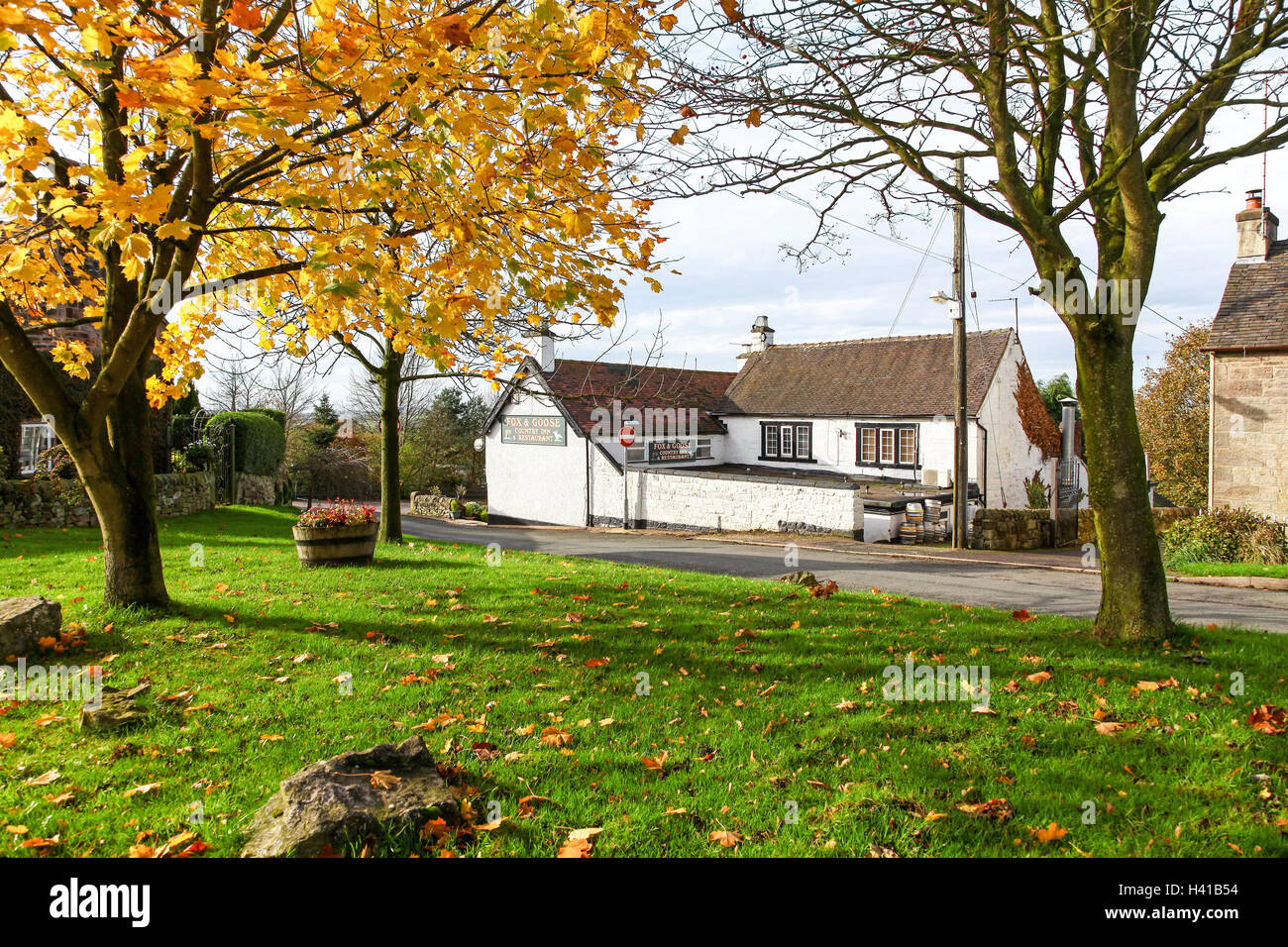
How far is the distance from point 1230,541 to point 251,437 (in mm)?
32409

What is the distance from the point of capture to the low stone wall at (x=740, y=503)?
2483 centimetres

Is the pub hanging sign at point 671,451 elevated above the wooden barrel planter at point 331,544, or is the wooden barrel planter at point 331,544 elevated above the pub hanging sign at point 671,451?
the pub hanging sign at point 671,451

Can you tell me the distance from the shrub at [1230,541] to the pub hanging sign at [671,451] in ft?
62.9

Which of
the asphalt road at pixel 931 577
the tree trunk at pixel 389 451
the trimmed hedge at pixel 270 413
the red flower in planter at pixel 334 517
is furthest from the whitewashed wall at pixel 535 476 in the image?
the red flower in planter at pixel 334 517

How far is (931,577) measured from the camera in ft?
52.0

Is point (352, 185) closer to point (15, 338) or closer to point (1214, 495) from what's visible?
point (15, 338)

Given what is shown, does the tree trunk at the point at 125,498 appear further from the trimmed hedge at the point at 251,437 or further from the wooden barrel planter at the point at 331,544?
the trimmed hedge at the point at 251,437

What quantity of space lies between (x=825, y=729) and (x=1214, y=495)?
22.3 meters

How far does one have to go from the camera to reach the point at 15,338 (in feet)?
25.3

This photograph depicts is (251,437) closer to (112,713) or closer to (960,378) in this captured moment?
(960,378)

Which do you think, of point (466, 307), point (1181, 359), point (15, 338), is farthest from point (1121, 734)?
point (1181, 359)

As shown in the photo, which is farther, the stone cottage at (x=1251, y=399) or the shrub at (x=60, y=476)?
the stone cottage at (x=1251, y=399)

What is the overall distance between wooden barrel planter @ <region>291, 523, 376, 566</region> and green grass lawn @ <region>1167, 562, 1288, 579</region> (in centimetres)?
1613

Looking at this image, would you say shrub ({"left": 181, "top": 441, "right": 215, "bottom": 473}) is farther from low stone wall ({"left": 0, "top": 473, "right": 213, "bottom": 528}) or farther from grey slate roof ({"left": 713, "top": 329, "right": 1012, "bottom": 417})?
grey slate roof ({"left": 713, "top": 329, "right": 1012, "bottom": 417})
